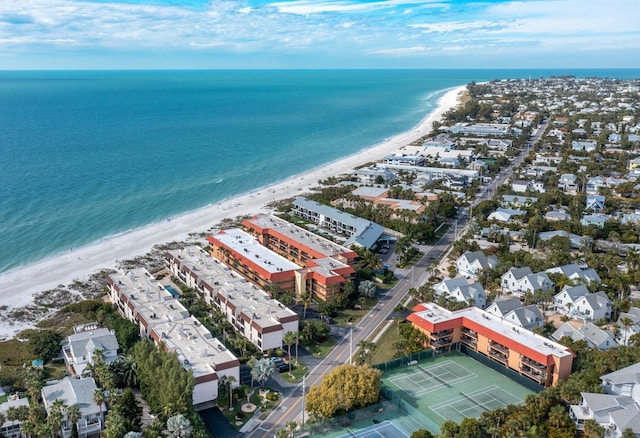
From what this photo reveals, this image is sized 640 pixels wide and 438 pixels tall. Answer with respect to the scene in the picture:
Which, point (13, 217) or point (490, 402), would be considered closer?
point (490, 402)

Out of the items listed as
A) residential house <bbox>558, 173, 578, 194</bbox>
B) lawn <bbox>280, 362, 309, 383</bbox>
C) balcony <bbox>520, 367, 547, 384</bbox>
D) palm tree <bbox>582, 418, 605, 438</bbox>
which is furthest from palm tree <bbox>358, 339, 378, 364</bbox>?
residential house <bbox>558, 173, 578, 194</bbox>

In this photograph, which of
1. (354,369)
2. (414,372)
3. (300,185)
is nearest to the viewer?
(354,369)

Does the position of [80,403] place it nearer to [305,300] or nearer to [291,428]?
[291,428]

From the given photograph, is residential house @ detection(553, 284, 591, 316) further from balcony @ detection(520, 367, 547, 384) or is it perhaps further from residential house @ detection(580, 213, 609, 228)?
residential house @ detection(580, 213, 609, 228)

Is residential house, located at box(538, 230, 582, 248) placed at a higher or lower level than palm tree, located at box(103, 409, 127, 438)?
higher

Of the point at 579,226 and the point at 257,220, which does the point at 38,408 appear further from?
the point at 579,226

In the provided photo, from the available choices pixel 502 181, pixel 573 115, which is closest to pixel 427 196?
pixel 502 181

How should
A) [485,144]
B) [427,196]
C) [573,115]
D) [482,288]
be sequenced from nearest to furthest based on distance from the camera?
[482,288] → [427,196] → [485,144] → [573,115]

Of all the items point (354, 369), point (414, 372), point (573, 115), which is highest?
point (573, 115)
